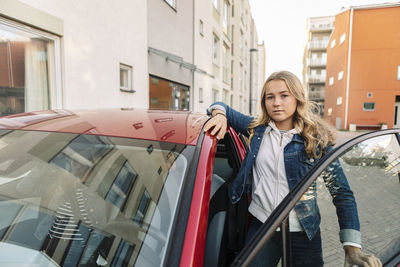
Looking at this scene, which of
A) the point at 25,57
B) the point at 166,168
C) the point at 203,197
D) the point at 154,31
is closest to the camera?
the point at 203,197

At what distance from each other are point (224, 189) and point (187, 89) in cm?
838

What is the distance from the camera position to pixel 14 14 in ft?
10.8

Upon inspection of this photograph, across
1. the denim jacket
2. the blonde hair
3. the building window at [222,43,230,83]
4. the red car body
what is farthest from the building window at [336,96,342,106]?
the red car body

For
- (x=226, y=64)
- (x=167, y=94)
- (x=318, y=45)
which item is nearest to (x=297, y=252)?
(x=167, y=94)

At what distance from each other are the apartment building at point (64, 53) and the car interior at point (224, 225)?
3.38 m

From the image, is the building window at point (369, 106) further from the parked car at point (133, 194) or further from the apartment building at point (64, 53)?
the parked car at point (133, 194)

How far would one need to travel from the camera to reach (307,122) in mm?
1427

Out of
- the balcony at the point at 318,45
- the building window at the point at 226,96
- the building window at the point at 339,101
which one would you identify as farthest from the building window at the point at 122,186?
the balcony at the point at 318,45

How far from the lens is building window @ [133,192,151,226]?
1000mm

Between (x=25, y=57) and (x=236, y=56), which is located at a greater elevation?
(x=236, y=56)

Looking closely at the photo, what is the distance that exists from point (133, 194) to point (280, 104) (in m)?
0.96

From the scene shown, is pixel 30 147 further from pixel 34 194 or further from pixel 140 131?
pixel 140 131

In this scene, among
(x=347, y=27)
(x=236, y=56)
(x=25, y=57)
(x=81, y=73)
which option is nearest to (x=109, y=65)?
(x=81, y=73)

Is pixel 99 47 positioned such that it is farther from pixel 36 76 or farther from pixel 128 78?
pixel 36 76
